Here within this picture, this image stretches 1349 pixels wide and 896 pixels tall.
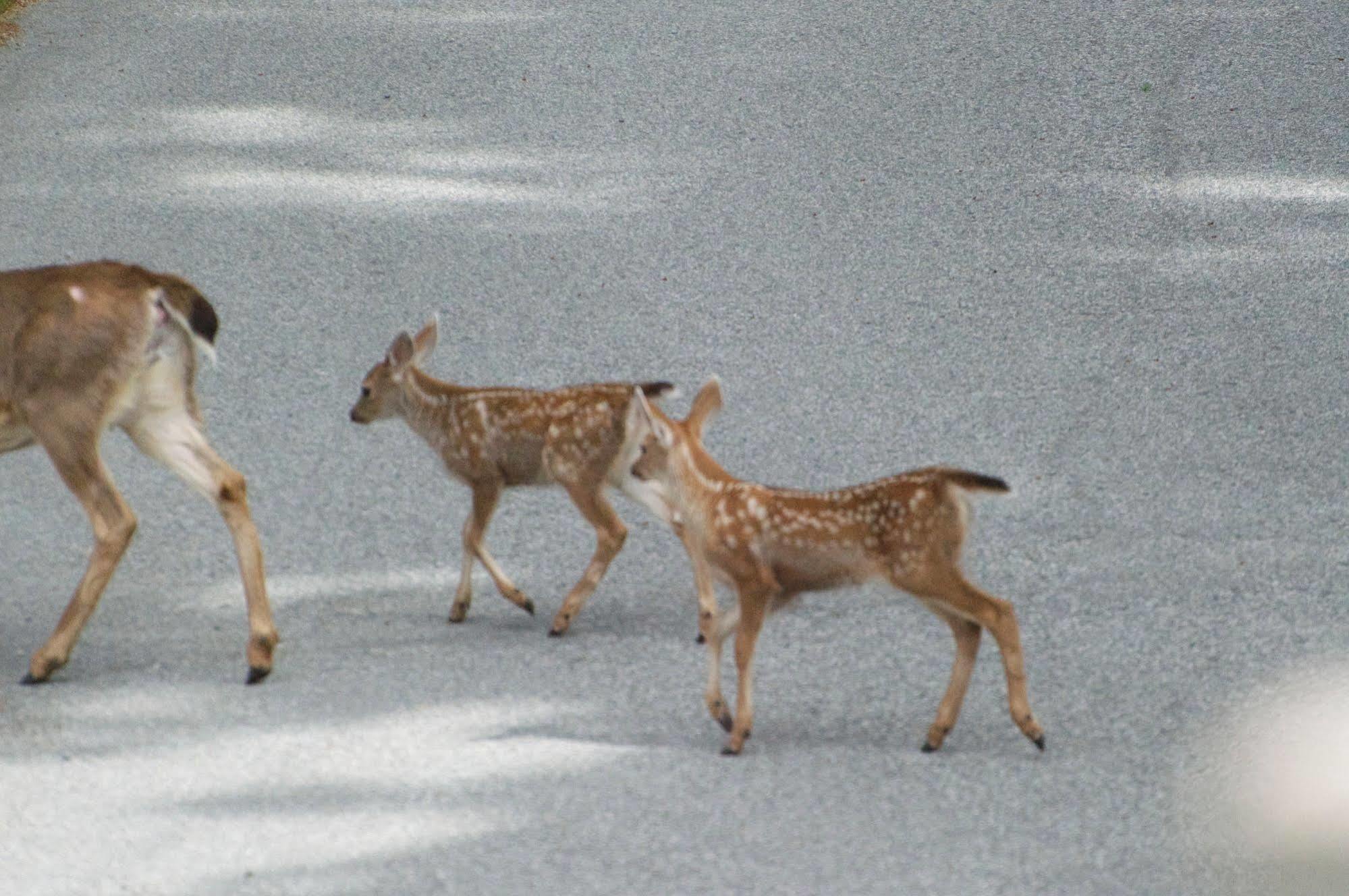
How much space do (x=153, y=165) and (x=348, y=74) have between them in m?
1.68

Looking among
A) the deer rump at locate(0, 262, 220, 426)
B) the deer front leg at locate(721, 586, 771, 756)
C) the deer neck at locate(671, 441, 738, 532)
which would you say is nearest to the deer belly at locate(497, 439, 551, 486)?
the deer neck at locate(671, 441, 738, 532)

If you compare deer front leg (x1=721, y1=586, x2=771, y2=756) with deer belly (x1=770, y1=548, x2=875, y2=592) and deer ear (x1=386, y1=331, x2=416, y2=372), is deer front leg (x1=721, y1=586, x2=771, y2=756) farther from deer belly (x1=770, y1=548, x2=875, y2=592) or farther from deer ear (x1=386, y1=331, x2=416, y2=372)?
deer ear (x1=386, y1=331, x2=416, y2=372)

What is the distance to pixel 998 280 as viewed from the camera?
10352 millimetres

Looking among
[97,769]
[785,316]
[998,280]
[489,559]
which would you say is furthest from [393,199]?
[97,769]

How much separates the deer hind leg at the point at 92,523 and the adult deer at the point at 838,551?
1.89 m

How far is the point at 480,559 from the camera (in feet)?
24.1

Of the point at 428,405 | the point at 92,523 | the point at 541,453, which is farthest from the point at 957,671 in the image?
the point at 92,523

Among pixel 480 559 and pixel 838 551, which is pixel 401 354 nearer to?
pixel 480 559

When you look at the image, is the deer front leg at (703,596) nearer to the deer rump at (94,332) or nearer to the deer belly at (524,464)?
the deer belly at (524,464)

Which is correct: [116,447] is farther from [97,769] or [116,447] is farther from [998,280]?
[998,280]

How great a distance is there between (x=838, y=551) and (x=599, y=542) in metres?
1.29

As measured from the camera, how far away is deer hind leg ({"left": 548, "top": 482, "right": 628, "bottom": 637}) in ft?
23.5

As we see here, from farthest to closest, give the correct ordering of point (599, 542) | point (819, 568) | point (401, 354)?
point (401, 354), point (599, 542), point (819, 568)

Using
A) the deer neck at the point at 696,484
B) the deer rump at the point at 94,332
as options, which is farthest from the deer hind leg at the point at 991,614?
the deer rump at the point at 94,332
